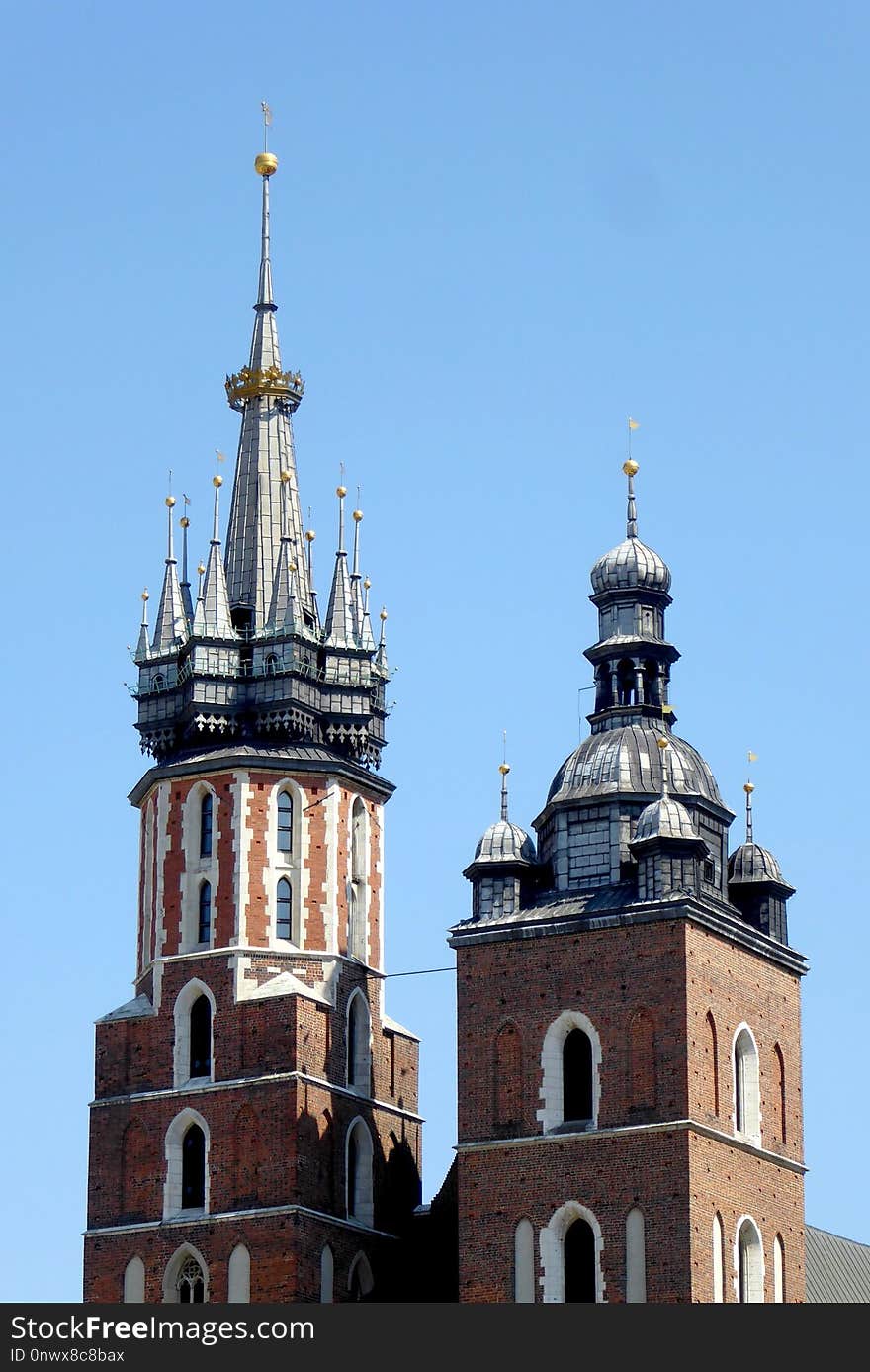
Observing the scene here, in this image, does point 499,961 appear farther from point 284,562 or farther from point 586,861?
point 284,562

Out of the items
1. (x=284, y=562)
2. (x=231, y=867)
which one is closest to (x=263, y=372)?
(x=284, y=562)

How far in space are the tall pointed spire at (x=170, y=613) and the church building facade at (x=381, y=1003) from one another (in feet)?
0.35

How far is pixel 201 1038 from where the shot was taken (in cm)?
10344

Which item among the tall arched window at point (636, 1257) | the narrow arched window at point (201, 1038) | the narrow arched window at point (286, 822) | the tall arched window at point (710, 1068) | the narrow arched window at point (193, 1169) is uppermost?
the narrow arched window at point (286, 822)

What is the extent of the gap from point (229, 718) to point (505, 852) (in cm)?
949

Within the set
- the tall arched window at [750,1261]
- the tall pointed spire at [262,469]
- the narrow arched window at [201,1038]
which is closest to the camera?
the tall arched window at [750,1261]

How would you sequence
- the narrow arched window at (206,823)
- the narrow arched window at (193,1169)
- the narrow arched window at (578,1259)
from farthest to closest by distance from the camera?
the narrow arched window at (206,823)
the narrow arched window at (193,1169)
the narrow arched window at (578,1259)

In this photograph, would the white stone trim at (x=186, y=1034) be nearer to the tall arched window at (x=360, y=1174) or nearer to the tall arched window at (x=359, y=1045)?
the tall arched window at (x=359, y=1045)

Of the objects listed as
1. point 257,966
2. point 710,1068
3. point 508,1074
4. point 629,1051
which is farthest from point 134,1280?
point 710,1068

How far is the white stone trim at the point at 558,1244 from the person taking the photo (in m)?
95.2

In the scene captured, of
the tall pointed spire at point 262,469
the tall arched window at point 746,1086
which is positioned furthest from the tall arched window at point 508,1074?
the tall pointed spire at point 262,469

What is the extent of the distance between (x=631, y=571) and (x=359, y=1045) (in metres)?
14.5

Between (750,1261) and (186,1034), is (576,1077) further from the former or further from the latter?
(186,1034)

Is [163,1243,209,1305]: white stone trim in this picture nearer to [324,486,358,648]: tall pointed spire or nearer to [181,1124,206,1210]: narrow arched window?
A: [181,1124,206,1210]: narrow arched window
